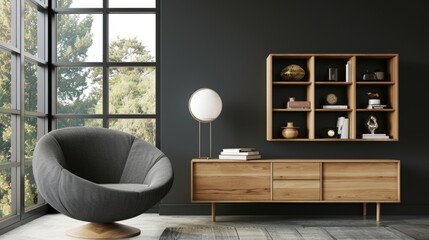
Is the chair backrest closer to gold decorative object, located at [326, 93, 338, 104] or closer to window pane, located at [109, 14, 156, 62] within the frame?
window pane, located at [109, 14, 156, 62]

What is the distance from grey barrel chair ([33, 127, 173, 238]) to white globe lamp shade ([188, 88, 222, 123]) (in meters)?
0.66

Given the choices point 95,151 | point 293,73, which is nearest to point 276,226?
point 293,73

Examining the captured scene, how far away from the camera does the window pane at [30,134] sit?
561 centimetres

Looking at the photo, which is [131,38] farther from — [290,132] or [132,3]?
[290,132]

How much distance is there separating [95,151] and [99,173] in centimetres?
21

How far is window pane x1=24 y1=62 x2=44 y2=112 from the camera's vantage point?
568cm

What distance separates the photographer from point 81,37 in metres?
6.32

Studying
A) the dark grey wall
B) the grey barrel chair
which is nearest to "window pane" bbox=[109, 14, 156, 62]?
the dark grey wall

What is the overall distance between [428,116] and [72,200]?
155 inches

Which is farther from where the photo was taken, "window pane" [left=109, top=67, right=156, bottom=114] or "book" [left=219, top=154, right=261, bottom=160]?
"window pane" [left=109, top=67, right=156, bottom=114]

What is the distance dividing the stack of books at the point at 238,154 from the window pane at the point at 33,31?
2.31 meters

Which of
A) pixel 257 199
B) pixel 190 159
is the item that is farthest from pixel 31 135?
pixel 257 199

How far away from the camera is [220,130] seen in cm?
605

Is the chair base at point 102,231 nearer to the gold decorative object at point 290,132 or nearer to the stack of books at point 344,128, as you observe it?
the gold decorative object at point 290,132
